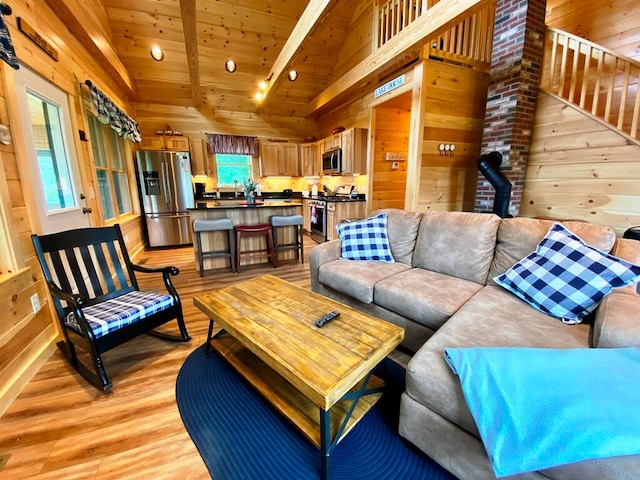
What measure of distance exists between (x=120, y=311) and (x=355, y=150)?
4328 millimetres

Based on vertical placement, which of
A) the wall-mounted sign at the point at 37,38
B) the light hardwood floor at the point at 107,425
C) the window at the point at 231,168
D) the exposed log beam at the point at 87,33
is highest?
the exposed log beam at the point at 87,33

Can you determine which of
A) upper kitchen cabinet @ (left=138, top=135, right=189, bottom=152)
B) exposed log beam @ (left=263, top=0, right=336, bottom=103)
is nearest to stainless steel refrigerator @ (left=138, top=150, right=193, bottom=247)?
upper kitchen cabinet @ (left=138, top=135, right=189, bottom=152)

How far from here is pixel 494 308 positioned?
161cm

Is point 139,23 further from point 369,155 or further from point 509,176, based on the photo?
point 509,176

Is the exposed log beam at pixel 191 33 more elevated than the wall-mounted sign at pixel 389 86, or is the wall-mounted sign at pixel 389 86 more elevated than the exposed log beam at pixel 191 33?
the exposed log beam at pixel 191 33

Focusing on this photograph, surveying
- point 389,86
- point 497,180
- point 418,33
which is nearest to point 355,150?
point 389,86

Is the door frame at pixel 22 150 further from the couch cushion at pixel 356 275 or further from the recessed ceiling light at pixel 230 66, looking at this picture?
the recessed ceiling light at pixel 230 66

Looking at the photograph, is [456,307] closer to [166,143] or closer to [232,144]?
[232,144]

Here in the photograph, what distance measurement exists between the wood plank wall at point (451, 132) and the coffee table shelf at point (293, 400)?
3.19 meters

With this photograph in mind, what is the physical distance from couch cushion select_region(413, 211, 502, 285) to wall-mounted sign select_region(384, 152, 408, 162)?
278 cm

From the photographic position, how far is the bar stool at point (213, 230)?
3576mm

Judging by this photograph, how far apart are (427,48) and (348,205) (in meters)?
2.54

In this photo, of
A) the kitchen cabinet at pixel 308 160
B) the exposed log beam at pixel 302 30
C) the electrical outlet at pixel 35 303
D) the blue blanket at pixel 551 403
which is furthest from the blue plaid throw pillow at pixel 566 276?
the kitchen cabinet at pixel 308 160

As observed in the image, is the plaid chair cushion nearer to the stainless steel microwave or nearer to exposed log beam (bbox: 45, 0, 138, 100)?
exposed log beam (bbox: 45, 0, 138, 100)
